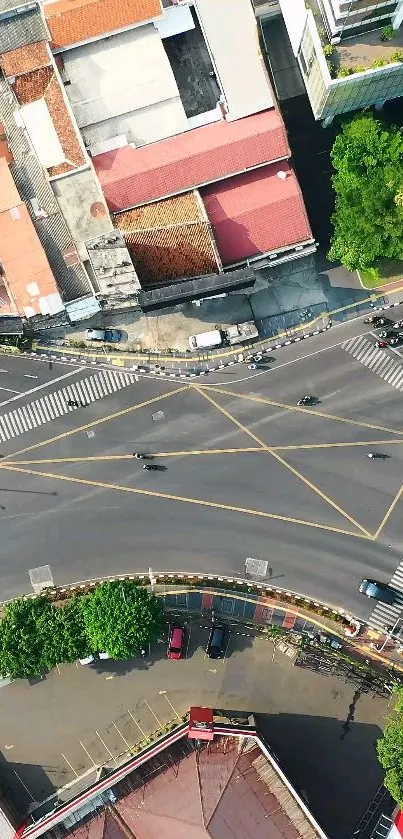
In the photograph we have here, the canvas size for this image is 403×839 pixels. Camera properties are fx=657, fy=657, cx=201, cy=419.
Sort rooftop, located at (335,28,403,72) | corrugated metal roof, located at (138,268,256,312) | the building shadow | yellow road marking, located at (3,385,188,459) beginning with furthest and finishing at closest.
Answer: yellow road marking, located at (3,385,188,459) → the building shadow → corrugated metal roof, located at (138,268,256,312) → rooftop, located at (335,28,403,72)

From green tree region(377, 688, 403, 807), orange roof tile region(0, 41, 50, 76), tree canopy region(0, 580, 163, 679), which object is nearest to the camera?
green tree region(377, 688, 403, 807)

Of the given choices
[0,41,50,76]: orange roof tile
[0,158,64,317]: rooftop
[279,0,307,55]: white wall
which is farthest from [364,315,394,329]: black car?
[0,41,50,76]: orange roof tile

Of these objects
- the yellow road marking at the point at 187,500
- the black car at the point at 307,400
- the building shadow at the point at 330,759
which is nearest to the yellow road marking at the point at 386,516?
the yellow road marking at the point at 187,500

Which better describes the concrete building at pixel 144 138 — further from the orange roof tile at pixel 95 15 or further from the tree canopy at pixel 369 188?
the tree canopy at pixel 369 188

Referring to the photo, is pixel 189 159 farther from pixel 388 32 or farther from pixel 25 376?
pixel 25 376

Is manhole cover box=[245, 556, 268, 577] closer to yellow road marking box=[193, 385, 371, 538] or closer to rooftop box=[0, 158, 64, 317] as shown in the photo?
yellow road marking box=[193, 385, 371, 538]
